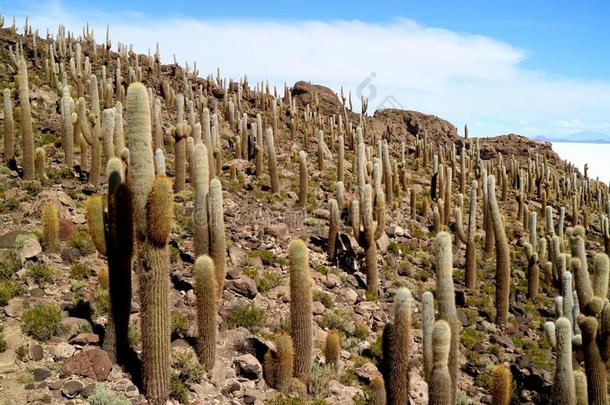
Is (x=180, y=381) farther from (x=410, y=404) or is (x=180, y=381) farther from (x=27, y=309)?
(x=410, y=404)

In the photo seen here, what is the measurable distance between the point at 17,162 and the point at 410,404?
13.4m

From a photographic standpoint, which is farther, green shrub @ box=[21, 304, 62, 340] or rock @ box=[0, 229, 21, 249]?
rock @ box=[0, 229, 21, 249]

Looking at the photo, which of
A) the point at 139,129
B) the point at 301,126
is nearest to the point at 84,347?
the point at 139,129

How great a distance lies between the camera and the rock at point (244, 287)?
11.2 m

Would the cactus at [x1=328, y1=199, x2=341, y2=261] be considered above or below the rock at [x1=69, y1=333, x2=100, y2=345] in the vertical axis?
above

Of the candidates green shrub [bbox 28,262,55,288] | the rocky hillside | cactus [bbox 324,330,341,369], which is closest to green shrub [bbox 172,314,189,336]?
the rocky hillside

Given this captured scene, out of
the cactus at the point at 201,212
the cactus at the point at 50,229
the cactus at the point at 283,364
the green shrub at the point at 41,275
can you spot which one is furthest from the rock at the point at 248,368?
the cactus at the point at 50,229

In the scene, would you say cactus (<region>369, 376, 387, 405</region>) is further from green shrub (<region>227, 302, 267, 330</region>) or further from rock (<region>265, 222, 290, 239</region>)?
rock (<region>265, 222, 290, 239</region>)

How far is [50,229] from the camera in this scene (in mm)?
10500

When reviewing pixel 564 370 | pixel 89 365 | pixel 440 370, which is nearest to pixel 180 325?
pixel 89 365

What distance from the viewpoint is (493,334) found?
13492 millimetres

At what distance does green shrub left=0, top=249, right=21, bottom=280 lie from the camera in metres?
9.17

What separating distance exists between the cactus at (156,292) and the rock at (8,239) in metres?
4.70

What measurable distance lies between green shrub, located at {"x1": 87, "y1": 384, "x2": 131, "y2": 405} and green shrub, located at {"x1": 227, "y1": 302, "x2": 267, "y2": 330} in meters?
3.17
